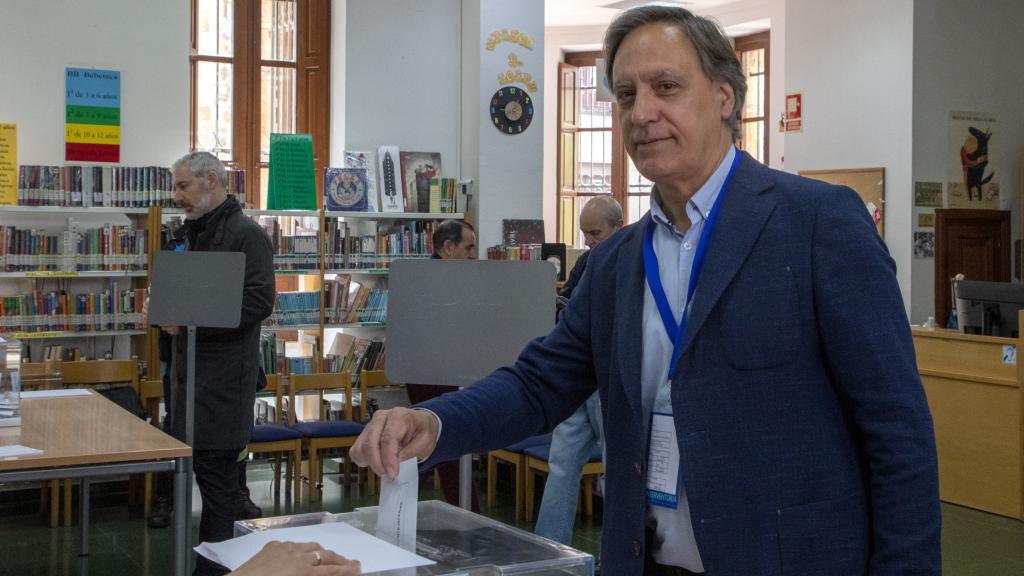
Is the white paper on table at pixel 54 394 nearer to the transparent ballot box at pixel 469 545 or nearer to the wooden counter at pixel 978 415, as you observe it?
the transparent ballot box at pixel 469 545

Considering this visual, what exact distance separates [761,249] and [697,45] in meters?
0.33

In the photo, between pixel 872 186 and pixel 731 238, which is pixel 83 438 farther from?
pixel 872 186

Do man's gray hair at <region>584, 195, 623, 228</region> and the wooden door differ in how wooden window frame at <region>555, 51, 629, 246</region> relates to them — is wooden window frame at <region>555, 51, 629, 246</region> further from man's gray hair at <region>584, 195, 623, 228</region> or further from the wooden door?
man's gray hair at <region>584, 195, 623, 228</region>

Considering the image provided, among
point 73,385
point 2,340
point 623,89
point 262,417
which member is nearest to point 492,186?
point 262,417

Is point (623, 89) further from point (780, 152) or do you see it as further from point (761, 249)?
point (780, 152)

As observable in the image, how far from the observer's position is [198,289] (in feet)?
15.0

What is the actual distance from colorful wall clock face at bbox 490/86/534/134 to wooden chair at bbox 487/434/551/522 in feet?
8.29

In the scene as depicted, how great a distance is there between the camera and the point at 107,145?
7.21 meters

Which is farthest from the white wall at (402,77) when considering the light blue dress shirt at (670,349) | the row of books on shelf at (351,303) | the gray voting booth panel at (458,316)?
the light blue dress shirt at (670,349)

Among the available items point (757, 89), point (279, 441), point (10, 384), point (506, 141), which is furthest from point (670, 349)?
point (757, 89)

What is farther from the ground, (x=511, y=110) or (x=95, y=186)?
(x=511, y=110)

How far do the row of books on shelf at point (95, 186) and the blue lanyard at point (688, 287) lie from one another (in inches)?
219

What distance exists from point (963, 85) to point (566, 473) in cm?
666

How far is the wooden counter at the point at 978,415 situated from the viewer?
A: 6.60 meters
